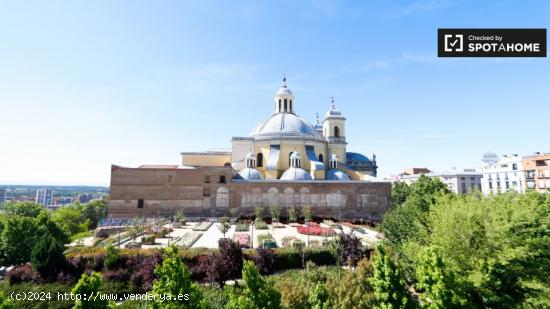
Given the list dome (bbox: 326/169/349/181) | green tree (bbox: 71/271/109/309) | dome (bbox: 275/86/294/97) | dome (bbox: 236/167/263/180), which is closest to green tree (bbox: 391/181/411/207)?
dome (bbox: 326/169/349/181)

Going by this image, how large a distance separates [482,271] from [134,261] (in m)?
15.6

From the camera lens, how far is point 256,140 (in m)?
39.1


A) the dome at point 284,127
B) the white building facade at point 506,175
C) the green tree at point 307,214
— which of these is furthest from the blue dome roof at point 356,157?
the green tree at point 307,214

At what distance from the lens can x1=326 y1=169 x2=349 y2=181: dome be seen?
36781mm

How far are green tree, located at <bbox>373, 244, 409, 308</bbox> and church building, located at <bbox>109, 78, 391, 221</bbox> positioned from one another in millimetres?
24563

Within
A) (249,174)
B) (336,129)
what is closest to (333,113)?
(336,129)

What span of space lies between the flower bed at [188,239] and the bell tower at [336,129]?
89.4ft

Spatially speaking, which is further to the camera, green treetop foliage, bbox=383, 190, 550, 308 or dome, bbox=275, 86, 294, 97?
dome, bbox=275, 86, 294, 97

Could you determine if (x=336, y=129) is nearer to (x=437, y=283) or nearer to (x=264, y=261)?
(x=264, y=261)

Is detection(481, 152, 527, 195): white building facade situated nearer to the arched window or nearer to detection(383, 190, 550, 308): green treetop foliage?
the arched window

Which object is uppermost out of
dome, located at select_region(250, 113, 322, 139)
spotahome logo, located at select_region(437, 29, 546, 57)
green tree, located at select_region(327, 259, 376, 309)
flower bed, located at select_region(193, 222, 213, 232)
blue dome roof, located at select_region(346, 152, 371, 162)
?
dome, located at select_region(250, 113, 322, 139)

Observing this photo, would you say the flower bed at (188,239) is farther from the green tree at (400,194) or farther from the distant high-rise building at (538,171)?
the distant high-rise building at (538,171)

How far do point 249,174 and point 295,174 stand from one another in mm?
5597

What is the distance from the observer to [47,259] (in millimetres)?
14375
